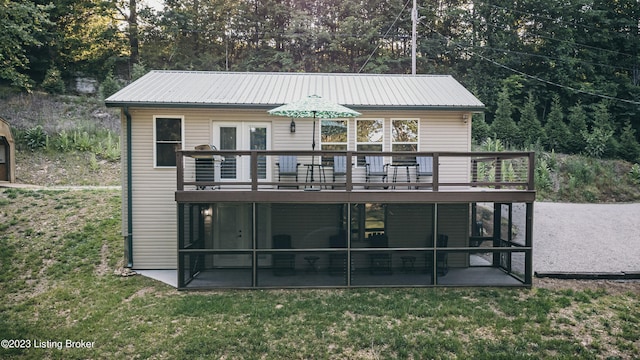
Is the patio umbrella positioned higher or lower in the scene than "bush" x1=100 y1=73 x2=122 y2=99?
lower

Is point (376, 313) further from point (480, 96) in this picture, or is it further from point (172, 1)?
point (172, 1)

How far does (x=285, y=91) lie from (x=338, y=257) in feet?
15.4

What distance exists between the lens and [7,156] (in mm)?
15281

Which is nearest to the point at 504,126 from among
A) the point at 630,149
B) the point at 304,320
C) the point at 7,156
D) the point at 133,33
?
the point at 630,149

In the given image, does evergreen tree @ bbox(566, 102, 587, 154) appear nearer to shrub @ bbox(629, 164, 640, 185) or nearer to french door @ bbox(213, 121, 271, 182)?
shrub @ bbox(629, 164, 640, 185)

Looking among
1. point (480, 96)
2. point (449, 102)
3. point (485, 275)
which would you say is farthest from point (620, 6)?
point (485, 275)

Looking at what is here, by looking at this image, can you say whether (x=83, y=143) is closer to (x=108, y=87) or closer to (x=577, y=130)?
(x=108, y=87)

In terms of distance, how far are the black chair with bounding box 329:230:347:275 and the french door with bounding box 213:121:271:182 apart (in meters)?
2.29

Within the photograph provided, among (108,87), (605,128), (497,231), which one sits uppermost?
(108,87)

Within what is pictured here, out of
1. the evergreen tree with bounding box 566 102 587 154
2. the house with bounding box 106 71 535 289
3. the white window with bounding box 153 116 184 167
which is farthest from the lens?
the evergreen tree with bounding box 566 102 587 154

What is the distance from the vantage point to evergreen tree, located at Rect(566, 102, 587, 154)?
1992cm

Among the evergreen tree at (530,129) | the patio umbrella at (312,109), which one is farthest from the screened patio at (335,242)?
the evergreen tree at (530,129)

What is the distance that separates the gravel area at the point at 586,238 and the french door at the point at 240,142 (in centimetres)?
768

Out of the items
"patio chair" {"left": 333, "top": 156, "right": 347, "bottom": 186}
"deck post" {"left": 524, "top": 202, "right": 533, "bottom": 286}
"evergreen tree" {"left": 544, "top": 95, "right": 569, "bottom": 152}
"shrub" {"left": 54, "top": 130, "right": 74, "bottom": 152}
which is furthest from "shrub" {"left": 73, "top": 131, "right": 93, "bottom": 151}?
"evergreen tree" {"left": 544, "top": 95, "right": 569, "bottom": 152}
